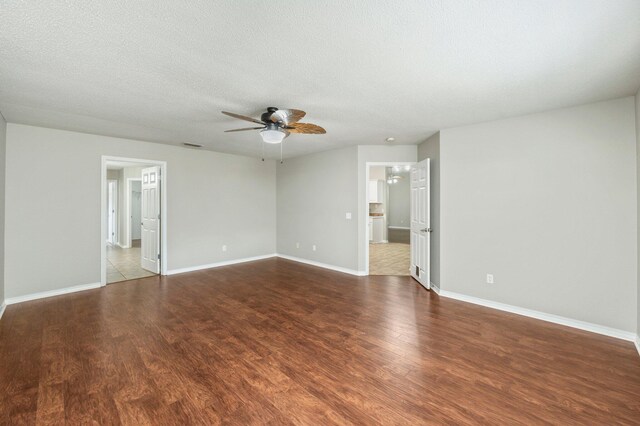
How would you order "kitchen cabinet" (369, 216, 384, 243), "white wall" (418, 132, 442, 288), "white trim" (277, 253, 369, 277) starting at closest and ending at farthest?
"white wall" (418, 132, 442, 288)
"white trim" (277, 253, 369, 277)
"kitchen cabinet" (369, 216, 384, 243)

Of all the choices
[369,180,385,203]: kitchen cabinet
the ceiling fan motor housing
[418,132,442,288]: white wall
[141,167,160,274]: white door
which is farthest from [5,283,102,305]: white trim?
[369,180,385,203]: kitchen cabinet

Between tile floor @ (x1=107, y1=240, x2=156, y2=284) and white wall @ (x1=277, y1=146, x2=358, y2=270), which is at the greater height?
white wall @ (x1=277, y1=146, x2=358, y2=270)

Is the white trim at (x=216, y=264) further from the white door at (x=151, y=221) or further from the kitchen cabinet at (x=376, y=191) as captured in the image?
the kitchen cabinet at (x=376, y=191)

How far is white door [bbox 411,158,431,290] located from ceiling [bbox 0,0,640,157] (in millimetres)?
1278

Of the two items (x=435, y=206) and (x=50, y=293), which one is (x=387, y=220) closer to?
(x=435, y=206)

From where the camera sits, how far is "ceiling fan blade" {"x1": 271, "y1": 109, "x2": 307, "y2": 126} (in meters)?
2.71

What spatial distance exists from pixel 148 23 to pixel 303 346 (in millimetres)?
2848

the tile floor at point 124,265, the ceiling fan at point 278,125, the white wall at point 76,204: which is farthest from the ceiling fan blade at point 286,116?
the tile floor at point 124,265

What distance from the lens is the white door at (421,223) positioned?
14.4ft

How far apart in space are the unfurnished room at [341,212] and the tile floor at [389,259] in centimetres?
34

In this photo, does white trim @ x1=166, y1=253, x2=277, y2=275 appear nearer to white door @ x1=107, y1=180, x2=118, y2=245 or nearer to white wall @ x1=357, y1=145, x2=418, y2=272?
white wall @ x1=357, y1=145, x2=418, y2=272

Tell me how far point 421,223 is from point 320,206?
227 centimetres

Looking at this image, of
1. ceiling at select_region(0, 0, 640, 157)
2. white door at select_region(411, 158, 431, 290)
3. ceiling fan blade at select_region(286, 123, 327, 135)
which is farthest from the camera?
white door at select_region(411, 158, 431, 290)

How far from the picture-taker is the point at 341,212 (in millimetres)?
5652
